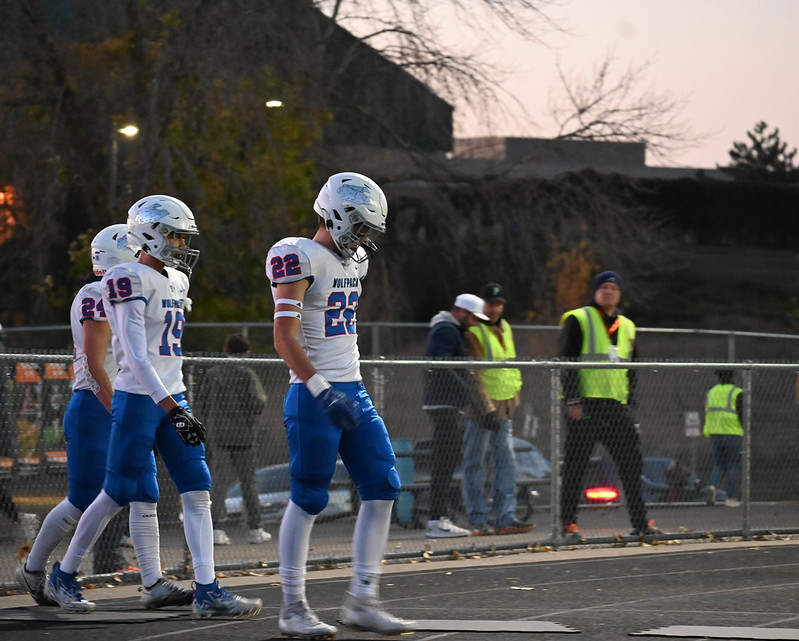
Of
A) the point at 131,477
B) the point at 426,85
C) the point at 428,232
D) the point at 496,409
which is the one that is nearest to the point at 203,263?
the point at 426,85

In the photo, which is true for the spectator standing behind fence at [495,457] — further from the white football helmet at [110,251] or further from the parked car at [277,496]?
the white football helmet at [110,251]

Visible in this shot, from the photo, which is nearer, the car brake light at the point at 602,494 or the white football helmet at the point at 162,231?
the white football helmet at the point at 162,231

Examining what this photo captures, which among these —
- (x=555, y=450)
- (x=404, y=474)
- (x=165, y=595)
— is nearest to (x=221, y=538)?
(x=404, y=474)

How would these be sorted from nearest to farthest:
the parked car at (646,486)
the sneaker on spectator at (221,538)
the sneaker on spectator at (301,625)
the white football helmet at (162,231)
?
1. the sneaker on spectator at (301,625)
2. the white football helmet at (162,231)
3. the sneaker on spectator at (221,538)
4. the parked car at (646,486)

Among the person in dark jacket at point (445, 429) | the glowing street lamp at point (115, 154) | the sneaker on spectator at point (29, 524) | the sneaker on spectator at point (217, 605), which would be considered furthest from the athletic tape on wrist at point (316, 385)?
the glowing street lamp at point (115, 154)

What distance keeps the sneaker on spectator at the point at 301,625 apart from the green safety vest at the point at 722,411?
628cm

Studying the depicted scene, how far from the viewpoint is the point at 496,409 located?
36.7 feet

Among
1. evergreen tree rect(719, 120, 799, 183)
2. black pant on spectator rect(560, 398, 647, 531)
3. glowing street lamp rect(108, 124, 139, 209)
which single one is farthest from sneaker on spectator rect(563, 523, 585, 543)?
evergreen tree rect(719, 120, 799, 183)

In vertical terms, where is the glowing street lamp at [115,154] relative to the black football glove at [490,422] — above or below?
above

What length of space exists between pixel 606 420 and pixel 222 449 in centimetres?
304

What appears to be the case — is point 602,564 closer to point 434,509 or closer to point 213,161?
point 434,509

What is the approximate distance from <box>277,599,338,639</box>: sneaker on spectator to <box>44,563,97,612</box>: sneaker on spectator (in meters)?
1.45

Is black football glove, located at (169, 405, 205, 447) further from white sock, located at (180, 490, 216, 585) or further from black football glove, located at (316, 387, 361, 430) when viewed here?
black football glove, located at (316, 387, 361, 430)

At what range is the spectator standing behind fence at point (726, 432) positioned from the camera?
1198 centimetres
